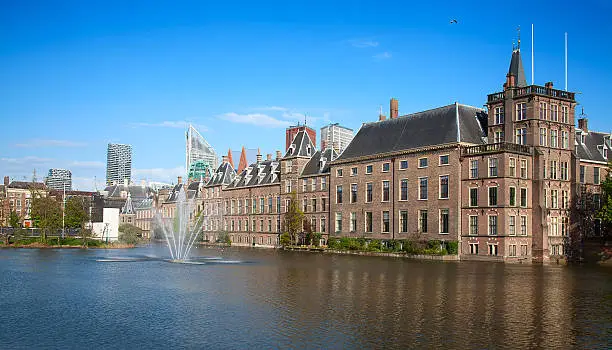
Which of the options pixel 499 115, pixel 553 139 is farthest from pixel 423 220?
pixel 553 139

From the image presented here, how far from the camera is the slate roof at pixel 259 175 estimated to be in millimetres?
102875

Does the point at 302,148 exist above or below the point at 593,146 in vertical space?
above

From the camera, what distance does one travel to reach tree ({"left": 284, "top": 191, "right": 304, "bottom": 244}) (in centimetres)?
8850

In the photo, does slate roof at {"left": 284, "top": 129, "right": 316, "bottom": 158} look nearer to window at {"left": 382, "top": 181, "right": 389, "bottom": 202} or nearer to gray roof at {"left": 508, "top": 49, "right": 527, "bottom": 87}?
window at {"left": 382, "top": 181, "right": 389, "bottom": 202}

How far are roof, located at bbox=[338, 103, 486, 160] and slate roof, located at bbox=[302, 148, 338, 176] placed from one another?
19.4ft

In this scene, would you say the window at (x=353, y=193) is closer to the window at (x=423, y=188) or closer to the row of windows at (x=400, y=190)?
the row of windows at (x=400, y=190)

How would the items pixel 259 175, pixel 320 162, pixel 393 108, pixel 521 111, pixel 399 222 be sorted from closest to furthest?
1. pixel 521 111
2. pixel 399 222
3. pixel 393 108
4. pixel 320 162
5. pixel 259 175

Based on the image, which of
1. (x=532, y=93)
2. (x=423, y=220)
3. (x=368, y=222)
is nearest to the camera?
(x=532, y=93)

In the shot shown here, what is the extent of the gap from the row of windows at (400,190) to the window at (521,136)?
817 centimetres

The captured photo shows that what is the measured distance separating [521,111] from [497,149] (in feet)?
19.1

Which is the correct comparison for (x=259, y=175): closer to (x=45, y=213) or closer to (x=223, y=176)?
(x=223, y=176)

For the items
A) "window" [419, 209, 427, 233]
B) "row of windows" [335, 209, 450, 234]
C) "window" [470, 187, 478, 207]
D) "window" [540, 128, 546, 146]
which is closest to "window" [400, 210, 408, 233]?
"row of windows" [335, 209, 450, 234]

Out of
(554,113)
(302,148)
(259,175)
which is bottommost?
(259,175)

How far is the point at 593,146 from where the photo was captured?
240 feet
